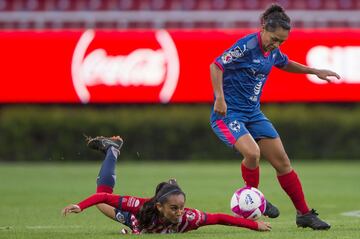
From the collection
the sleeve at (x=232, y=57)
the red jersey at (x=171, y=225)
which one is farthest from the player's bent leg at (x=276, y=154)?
the red jersey at (x=171, y=225)

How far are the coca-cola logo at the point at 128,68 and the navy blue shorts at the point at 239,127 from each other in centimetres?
1434

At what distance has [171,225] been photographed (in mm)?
9266

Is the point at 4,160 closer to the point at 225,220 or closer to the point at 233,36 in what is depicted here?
the point at 233,36

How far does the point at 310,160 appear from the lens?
25859mm

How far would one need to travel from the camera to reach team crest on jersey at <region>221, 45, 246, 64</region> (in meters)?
9.84

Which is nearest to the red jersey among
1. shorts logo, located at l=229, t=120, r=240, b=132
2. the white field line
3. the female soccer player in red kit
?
the female soccer player in red kit

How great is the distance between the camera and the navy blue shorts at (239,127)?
9.82 metres

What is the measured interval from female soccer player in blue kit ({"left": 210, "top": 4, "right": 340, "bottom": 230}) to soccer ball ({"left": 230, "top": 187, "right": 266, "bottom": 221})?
320mm

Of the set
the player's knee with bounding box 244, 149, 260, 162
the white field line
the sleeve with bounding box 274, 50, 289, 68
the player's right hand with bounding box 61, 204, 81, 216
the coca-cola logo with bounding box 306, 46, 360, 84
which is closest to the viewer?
the player's right hand with bounding box 61, 204, 81, 216

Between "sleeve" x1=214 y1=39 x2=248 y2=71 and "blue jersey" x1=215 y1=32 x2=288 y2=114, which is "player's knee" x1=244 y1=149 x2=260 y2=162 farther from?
"sleeve" x1=214 y1=39 x2=248 y2=71

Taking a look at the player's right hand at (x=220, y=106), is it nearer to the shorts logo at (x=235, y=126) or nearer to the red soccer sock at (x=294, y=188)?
the shorts logo at (x=235, y=126)

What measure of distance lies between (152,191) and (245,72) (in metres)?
6.66

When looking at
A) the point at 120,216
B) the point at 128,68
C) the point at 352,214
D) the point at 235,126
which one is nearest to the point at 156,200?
the point at 120,216

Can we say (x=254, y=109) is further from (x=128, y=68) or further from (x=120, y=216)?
(x=128, y=68)
